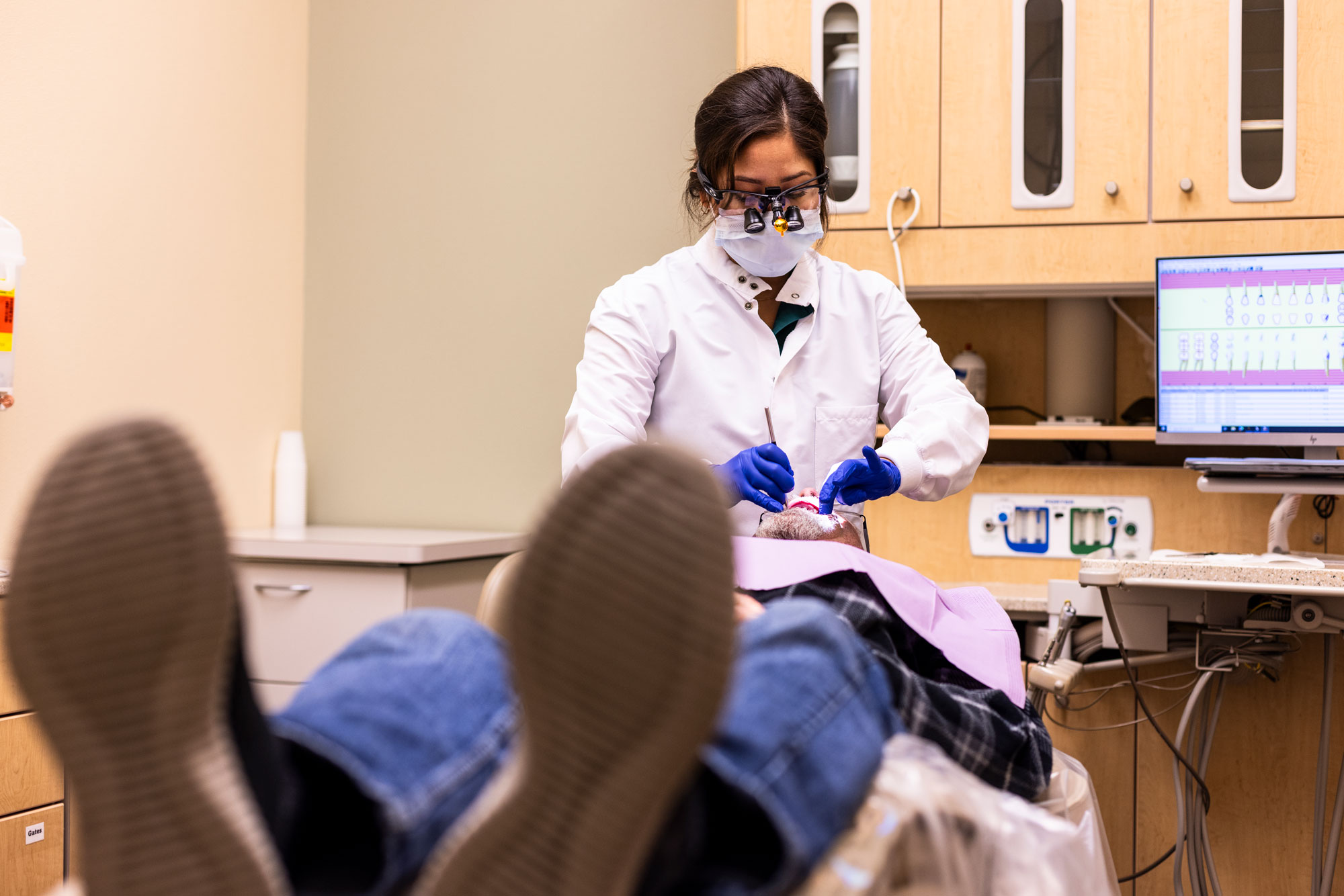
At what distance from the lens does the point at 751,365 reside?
5.38ft

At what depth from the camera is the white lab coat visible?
1.59 meters

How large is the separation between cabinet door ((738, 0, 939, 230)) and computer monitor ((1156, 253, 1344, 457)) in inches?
19.3

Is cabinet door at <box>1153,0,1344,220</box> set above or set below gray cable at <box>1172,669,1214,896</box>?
above

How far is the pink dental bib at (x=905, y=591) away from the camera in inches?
39.9

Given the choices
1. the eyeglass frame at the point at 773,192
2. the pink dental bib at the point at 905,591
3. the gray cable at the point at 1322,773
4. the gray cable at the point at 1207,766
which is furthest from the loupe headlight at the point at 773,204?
the gray cable at the point at 1322,773

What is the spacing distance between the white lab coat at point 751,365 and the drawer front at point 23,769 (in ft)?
2.98

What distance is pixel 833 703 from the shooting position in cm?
69

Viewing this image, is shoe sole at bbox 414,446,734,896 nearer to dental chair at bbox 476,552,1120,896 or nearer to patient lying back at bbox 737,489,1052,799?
dental chair at bbox 476,552,1120,896

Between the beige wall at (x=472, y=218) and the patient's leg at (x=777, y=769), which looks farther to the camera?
the beige wall at (x=472, y=218)

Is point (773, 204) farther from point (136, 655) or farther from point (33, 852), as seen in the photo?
point (33, 852)

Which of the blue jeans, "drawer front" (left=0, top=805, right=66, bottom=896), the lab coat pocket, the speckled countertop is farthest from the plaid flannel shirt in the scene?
"drawer front" (left=0, top=805, right=66, bottom=896)

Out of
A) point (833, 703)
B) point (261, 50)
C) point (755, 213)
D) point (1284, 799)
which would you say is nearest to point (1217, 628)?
point (1284, 799)

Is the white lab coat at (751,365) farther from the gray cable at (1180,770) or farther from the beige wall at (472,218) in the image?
the beige wall at (472,218)

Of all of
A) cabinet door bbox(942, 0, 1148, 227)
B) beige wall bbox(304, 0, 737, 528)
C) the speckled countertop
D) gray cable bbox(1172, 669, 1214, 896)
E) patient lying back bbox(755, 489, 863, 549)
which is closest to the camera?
patient lying back bbox(755, 489, 863, 549)
